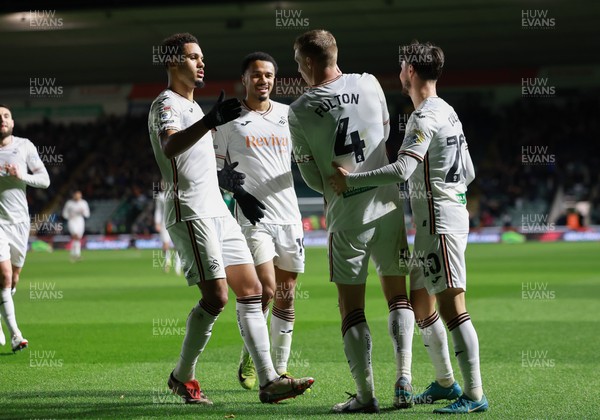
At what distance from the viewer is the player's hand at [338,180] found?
590 cm

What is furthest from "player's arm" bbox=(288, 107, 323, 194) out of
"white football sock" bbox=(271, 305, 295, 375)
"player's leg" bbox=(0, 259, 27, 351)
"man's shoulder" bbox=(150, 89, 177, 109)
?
"player's leg" bbox=(0, 259, 27, 351)

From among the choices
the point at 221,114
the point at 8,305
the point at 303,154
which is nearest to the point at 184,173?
the point at 221,114

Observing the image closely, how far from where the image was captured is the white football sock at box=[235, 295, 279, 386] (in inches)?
249

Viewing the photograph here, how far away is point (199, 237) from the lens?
6.30 meters

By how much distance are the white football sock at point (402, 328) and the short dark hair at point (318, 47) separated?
1.71 metres

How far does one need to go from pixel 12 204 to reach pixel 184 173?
4.41 m

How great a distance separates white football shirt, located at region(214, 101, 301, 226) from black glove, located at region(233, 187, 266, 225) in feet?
0.67

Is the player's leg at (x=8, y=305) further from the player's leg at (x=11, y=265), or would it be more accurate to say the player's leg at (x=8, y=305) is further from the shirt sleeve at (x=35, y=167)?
the shirt sleeve at (x=35, y=167)

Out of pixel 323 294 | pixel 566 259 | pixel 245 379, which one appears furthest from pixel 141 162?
pixel 245 379

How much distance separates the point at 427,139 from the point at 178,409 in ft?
8.48

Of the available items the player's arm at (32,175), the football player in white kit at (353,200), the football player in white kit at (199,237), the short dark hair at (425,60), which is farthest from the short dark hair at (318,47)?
the player's arm at (32,175)

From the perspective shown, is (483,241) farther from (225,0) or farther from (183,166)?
(183,166)

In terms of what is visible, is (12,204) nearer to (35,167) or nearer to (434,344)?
(35,167)

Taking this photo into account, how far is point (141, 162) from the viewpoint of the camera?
44.2 meters
